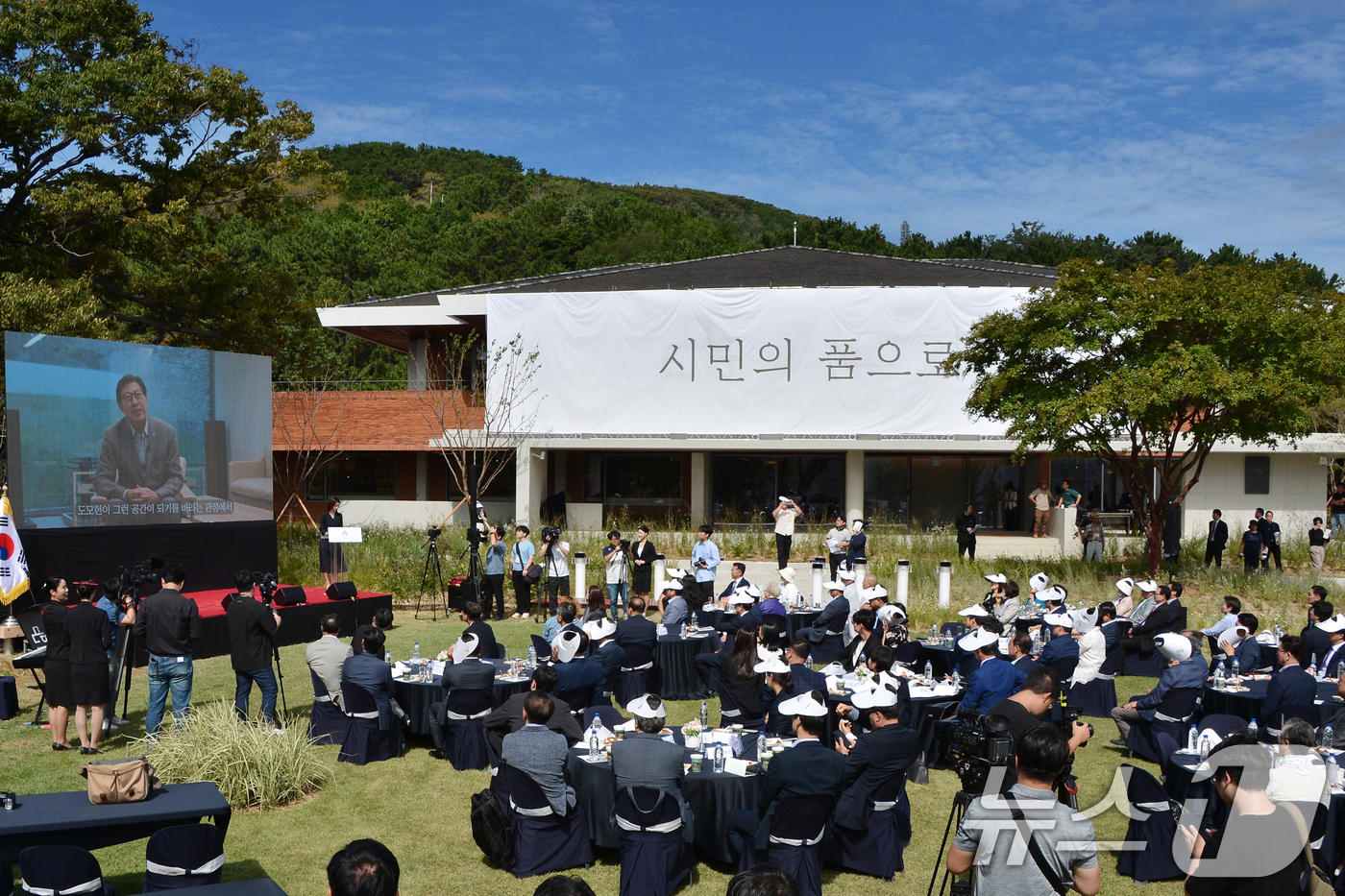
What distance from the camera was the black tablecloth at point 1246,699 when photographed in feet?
32.3

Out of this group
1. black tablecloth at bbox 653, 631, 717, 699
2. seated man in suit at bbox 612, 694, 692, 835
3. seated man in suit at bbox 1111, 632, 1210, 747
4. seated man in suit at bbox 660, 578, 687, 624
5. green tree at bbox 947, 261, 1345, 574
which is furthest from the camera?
green tree at bbox 947, 261, 1345, 574

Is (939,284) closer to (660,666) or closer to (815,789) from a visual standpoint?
(660,666)

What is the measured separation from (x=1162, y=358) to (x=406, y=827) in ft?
50.6

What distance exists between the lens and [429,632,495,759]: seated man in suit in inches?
374

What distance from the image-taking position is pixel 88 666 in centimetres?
962

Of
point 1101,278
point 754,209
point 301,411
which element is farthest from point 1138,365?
point 754,209

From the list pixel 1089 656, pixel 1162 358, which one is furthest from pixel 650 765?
pixel 1162 358

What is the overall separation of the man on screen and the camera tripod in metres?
4.85

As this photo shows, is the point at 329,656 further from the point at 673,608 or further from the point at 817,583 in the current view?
the point at 817,583

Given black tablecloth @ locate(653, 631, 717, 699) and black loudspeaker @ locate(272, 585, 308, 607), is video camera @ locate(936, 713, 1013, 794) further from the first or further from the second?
black loudspeaker @ locate(272, 585, 308, 607)

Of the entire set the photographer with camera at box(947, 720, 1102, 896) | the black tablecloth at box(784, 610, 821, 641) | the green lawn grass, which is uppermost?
the photographer with camera at box(947, 720, 1102, 896)

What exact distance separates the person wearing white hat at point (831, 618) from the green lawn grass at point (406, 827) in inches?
125

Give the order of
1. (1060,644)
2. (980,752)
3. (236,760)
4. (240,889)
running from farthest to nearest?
1. (1060,644)
2. (236,760)
3. (980,752)
4. (240,889)

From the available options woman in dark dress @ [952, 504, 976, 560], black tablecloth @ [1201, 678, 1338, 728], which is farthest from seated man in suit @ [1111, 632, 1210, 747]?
woman in dark dress @ [952, 504, 976, 560]
